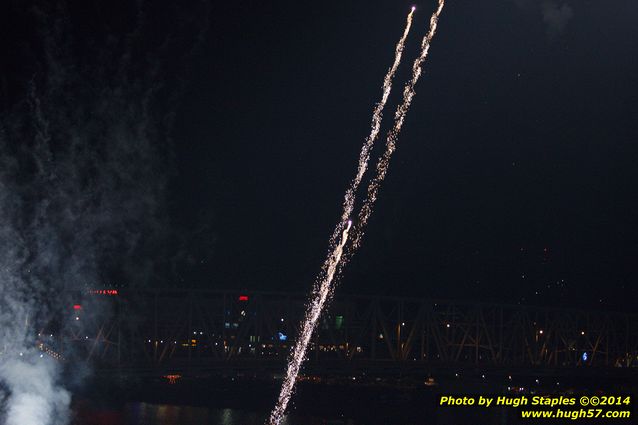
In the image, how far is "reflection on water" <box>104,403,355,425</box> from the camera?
163 feet

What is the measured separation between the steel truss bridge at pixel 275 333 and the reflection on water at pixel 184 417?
17.1 ft

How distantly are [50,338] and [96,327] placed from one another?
699 centimetres

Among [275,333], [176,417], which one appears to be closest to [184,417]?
[176,417]

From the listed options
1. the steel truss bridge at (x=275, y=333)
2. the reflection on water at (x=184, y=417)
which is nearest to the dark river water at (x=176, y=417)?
the reflection on water at (x=184, y=417)

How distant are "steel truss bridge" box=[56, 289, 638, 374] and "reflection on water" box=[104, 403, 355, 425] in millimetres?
5204

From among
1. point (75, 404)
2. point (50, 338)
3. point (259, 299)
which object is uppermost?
point (259, 299)

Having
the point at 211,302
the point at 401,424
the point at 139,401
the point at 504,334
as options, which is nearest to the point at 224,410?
the point at 139,401

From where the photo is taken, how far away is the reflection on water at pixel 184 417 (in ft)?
163

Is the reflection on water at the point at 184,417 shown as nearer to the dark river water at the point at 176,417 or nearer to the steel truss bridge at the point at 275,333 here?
the dark river water at the point at 176,417

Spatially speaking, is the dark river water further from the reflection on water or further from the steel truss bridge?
the steel truss bridge

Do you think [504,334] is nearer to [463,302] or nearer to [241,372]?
[463,302]

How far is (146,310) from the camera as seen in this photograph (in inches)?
2618

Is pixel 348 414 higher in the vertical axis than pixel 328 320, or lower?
lower

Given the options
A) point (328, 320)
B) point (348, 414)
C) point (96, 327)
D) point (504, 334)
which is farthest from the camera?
point (504, 334)
